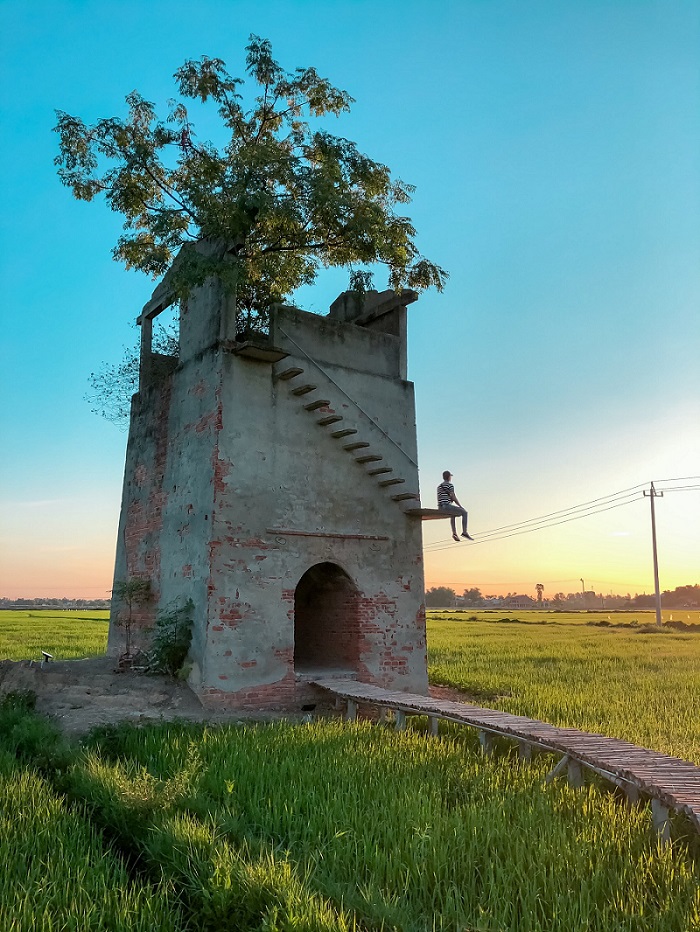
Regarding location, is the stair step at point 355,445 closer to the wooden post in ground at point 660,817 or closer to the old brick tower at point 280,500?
the old brick tower at point 280,500

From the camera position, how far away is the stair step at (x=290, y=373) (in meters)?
11.1

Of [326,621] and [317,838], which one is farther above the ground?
[326,621]

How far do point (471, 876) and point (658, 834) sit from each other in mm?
1536

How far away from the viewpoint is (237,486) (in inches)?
416

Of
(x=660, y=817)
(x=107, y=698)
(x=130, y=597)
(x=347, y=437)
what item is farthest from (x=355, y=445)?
(x=660, y=817)

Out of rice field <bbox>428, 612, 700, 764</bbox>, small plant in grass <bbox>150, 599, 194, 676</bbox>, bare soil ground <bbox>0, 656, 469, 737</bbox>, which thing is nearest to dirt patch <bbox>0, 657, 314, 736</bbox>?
bare soil ground <bbox>0, 656, 469, 737</bbox>

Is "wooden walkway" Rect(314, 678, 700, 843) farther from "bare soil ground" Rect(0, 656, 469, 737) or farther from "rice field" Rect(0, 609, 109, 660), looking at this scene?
"rice field" Rect(0, 609, 109, 660)

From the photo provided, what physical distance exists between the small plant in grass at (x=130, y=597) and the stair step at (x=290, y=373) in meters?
4.09

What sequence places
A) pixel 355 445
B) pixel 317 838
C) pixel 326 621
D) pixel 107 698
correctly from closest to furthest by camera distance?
pixel 317 838 < pixel 107 698 < pixel 355 445 < pixel 326 621

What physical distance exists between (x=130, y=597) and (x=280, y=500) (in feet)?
10.6

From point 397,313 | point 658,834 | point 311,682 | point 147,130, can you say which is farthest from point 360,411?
point 658,834

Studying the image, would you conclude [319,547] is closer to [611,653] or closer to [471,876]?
[471,876]

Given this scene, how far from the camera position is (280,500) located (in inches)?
432

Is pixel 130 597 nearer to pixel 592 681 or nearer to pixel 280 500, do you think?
pixel 280 500
